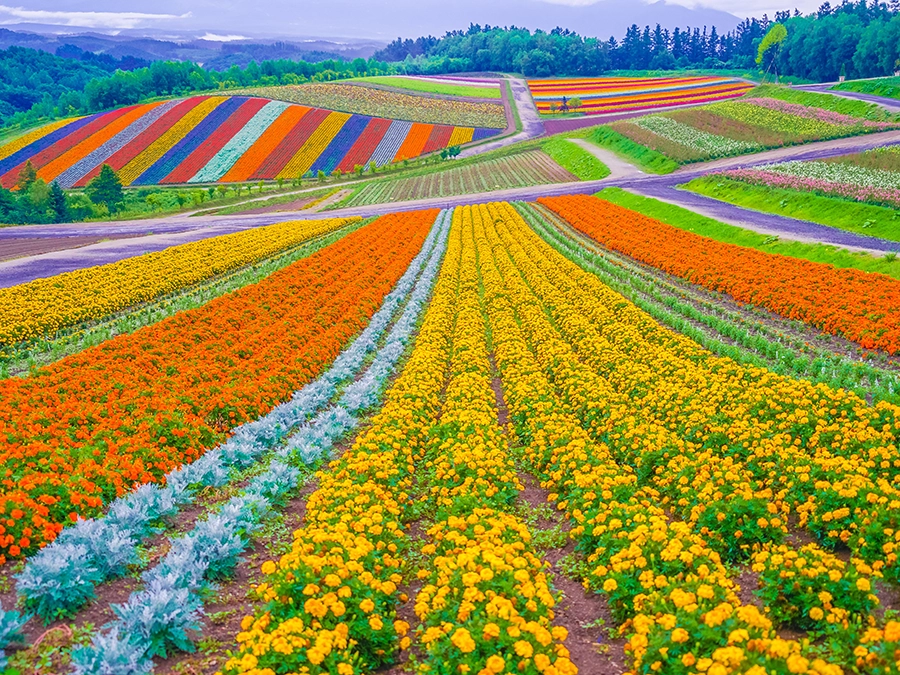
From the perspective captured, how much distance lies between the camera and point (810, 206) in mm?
39438

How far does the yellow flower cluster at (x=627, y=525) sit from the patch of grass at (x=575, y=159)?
49.8 metres

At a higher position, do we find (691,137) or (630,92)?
(630,92)

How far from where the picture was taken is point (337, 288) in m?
26.3

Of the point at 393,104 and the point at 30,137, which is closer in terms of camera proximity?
the point at 30,137

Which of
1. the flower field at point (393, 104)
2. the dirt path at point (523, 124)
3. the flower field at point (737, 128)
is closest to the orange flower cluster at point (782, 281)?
the flower field at point (737, 128)

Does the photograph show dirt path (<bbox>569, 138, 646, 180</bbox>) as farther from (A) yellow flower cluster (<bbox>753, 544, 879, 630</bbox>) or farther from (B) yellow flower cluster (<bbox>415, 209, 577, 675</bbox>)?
(A) yellow flower cluster (<bbox>753, 544, 879, 630</bbox>)

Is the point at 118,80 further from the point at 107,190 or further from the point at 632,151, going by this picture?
the point at 632,151

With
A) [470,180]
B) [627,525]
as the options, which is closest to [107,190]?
[470,180]

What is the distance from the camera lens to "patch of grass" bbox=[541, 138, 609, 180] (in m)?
67.3

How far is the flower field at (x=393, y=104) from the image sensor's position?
106938mm

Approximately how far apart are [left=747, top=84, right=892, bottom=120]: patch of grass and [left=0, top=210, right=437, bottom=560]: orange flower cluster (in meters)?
69.9

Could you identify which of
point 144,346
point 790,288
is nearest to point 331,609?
point 144,346

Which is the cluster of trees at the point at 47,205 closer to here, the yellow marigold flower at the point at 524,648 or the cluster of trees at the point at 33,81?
the cluster of trees at the point at 33,81

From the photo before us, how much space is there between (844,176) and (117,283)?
45741 millimetres
